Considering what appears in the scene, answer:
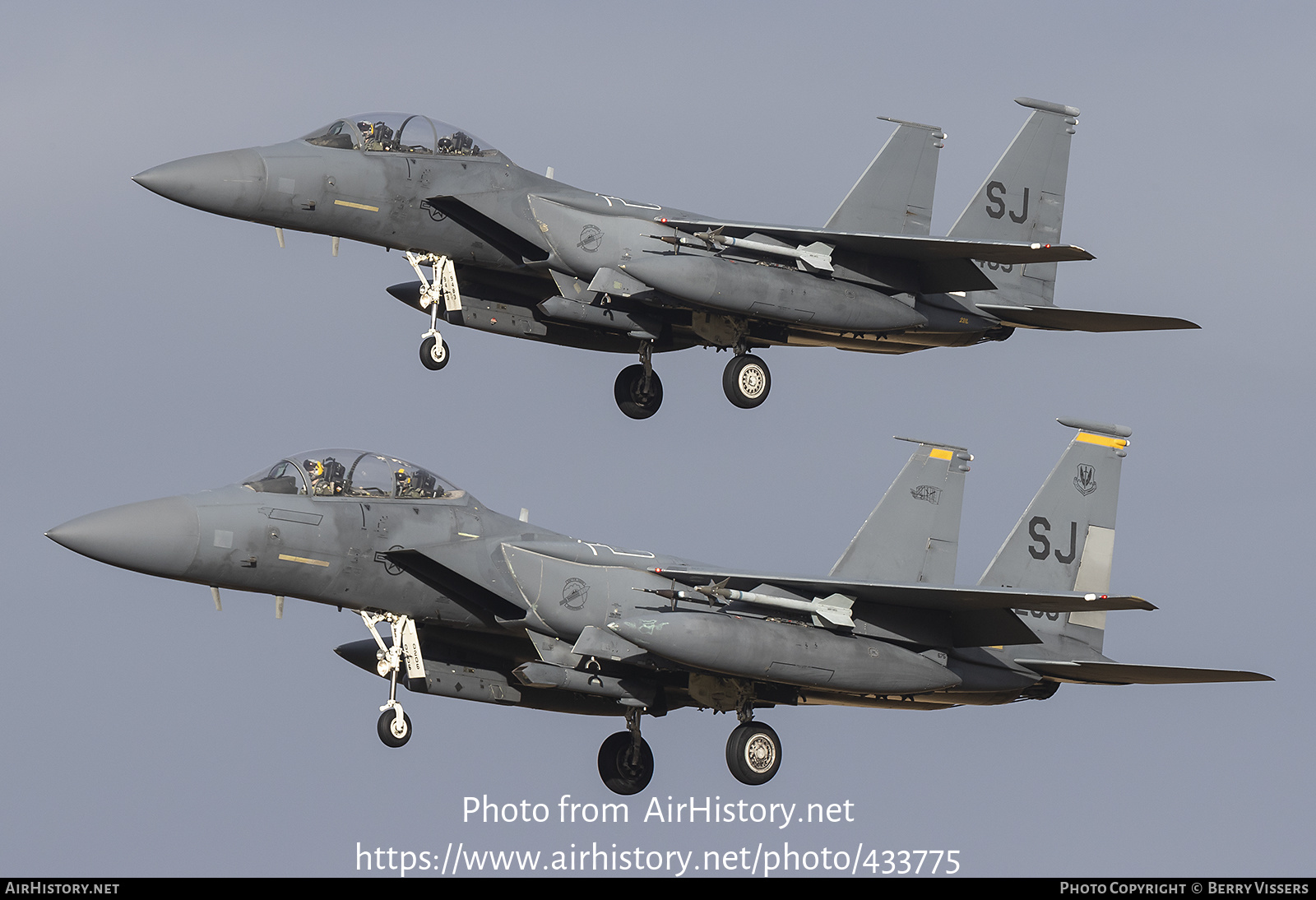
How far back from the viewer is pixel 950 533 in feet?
106

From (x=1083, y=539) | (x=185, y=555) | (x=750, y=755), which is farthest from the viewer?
(x=1083, y=539)

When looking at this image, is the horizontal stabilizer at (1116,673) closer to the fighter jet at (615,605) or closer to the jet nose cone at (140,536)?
the fighter jet at (615,605)

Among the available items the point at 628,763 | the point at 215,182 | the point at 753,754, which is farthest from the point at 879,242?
the point at 215,182

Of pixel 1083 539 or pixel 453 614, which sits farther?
pixel 1083 539

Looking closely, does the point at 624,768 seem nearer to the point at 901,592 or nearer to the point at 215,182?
the point at 901,592

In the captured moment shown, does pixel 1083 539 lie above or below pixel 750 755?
above

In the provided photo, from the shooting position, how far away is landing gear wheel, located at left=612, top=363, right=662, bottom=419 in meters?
33.8

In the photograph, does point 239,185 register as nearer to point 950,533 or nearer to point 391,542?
point 391,542

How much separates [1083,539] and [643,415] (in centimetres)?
610

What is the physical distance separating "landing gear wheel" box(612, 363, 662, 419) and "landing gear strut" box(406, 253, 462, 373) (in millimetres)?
2632

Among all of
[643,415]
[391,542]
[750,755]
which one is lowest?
[750,755]

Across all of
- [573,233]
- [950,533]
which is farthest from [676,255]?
[950,533]

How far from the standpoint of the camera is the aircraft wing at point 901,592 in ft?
96.4

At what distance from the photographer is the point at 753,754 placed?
1205 inches
